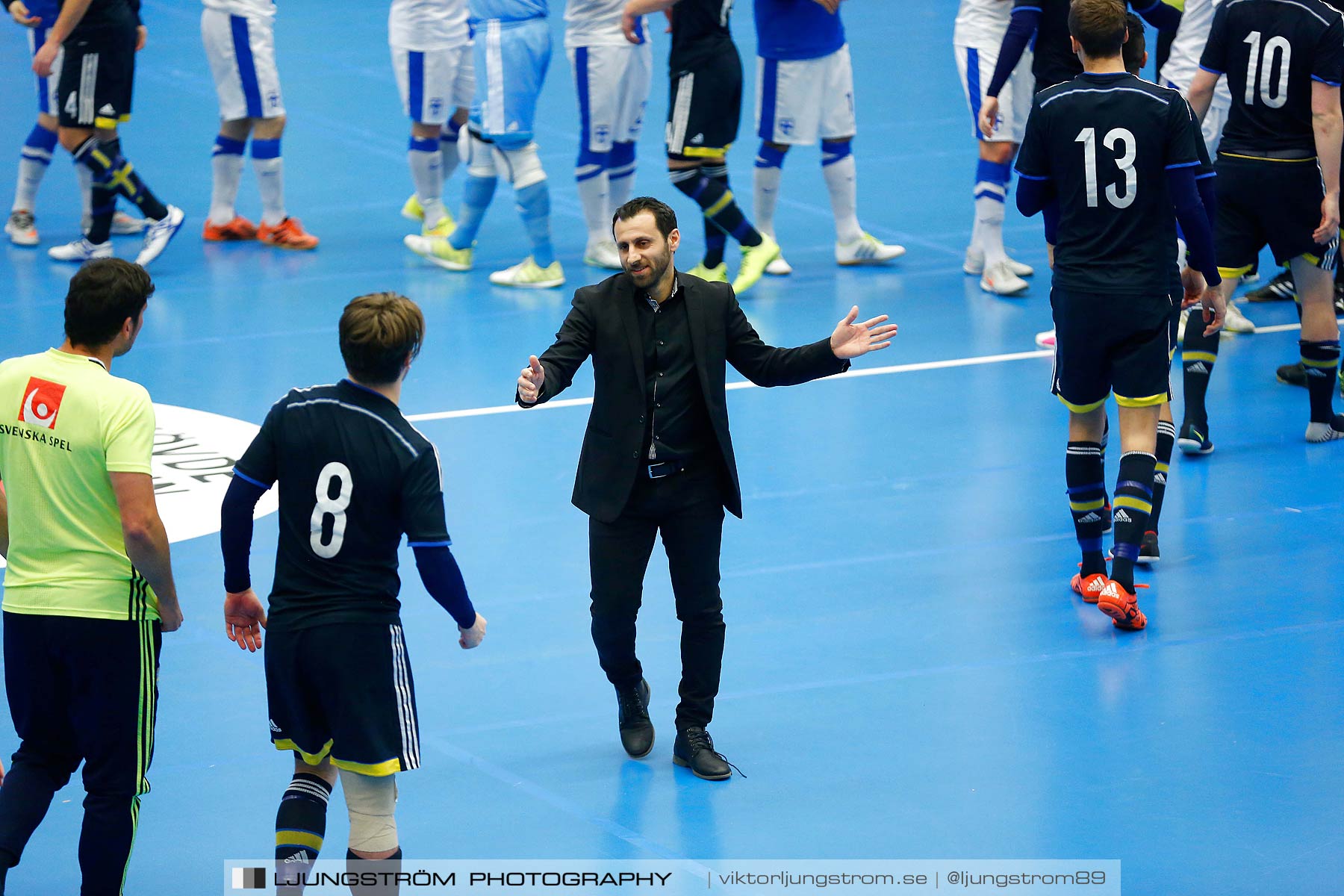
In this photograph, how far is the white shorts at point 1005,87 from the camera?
33.1 feet

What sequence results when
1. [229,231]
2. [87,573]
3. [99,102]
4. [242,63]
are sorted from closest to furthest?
[87,573], [99,102], [242,63], [229,231]

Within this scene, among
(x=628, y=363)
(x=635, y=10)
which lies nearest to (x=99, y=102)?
(x=635, y=10)

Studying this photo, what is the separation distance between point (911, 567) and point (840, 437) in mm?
1590

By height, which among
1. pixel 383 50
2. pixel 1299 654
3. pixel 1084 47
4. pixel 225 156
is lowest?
pixel 383 50

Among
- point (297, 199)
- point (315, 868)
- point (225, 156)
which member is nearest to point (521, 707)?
point (315, 868)

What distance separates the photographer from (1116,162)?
591 cm

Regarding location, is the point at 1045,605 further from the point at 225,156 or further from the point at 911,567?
the point at 225,156

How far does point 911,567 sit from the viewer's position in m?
6.67

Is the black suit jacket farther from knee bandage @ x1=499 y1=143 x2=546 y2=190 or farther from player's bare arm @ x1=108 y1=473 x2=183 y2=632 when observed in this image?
knee bandage @ x1=499 y1=143 x2=546 y2=190

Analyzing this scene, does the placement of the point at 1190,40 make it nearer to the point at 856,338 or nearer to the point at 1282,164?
the point at 1282,164

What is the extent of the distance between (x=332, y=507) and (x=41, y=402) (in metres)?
0.72

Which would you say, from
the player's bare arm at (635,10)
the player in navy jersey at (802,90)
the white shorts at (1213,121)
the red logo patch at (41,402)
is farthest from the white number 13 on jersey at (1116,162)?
the player in navy jersey at (802,90)

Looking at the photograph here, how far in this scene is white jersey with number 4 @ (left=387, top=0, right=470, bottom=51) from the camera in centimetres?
1106

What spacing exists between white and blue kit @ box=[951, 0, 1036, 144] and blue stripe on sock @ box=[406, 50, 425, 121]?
3502mm
